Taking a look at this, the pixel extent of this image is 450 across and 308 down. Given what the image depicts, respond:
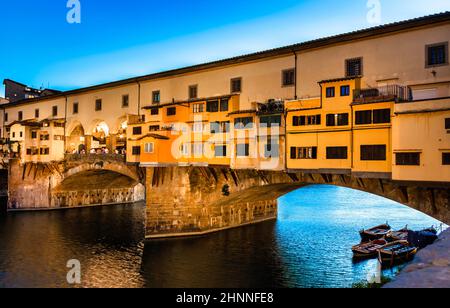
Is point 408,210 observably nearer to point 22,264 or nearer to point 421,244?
point 421,244

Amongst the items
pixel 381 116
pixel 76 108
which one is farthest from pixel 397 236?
pixel 76 108

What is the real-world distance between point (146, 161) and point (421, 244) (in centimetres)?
2479

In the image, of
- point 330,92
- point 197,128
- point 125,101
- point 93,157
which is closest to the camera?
point 330,92

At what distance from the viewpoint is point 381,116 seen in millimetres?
21609

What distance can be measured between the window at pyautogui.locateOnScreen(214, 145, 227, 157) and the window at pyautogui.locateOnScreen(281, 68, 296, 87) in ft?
24.7

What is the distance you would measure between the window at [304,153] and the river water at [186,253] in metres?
8.07

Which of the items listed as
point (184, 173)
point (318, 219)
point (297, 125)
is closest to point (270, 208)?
point (318, 219)

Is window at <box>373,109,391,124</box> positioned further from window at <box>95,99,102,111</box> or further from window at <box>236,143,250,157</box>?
window at <box>95,99,102,111</box>

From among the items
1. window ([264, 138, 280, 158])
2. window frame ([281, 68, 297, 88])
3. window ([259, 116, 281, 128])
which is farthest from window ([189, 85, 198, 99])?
window ([264, 138, 280, 158])

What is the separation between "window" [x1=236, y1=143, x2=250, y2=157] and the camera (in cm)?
2900

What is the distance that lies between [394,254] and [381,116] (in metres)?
10.1

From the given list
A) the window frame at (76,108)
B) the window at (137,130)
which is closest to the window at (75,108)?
the window frame at (76,108)

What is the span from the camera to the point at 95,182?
54.6 meters

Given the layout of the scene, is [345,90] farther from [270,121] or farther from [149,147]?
[149,147]
